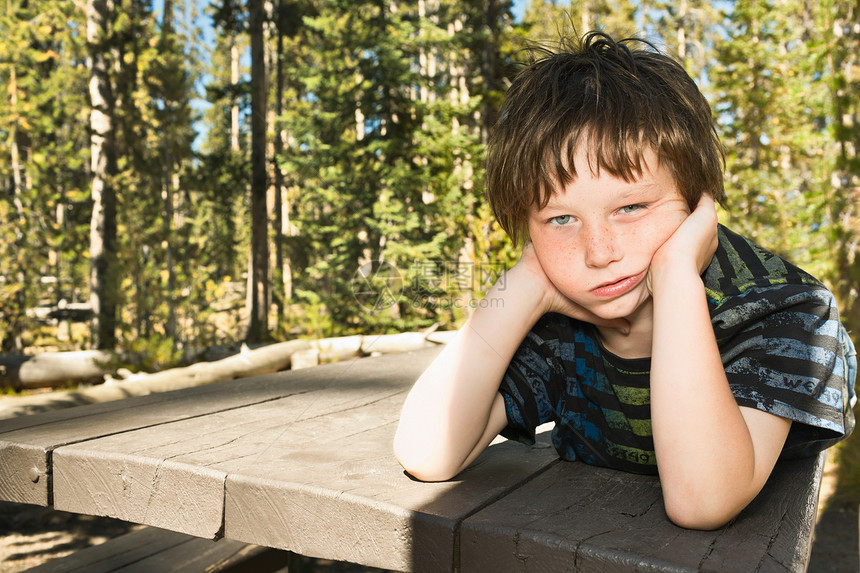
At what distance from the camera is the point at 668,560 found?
2.53ft

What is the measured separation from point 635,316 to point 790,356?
287 mm

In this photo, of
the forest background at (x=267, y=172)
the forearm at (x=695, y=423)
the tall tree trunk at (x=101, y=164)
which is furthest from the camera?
the tall tree trunk at (x=101, y=164)

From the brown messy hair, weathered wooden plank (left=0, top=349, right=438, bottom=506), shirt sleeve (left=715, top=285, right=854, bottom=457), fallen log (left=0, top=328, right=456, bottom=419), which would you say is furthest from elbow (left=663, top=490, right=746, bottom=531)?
fallen log (left=0, top=328, right=456, bottom=419)

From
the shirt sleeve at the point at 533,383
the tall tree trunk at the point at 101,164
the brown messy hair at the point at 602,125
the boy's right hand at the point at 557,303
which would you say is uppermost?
the tall tree trunk at the point at 101,164

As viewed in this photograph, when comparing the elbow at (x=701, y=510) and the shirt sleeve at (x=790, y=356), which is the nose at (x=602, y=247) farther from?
the elbow at (x=701, y=510)

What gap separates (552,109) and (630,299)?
382 millimetres

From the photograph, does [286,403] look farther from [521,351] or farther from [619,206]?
[619,206]

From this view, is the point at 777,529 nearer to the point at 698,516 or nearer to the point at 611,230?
the point at 698,516

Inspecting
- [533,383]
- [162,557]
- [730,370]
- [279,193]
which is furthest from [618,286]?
[279,193]

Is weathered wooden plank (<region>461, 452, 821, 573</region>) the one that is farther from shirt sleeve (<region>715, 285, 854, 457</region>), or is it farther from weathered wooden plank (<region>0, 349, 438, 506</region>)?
weathered wooden plank (<region>0, 349, 438, 506</region>)

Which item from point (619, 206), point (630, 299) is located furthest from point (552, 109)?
point (630, 299)

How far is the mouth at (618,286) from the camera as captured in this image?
43.1 inches

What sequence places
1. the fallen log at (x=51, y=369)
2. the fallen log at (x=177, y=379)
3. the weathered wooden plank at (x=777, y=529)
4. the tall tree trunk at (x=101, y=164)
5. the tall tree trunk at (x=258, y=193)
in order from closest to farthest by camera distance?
the weathered wooden plank at (x=777, y=529), the fallen log at (x=177, y=379), the fallen log at (x=51, y=369), the tall tree trunk at (x=101, y=164), the tall tree trunk at (x=258, y=193)

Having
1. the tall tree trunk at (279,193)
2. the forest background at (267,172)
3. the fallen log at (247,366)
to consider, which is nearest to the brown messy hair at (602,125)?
the fallen log at (247,366)
